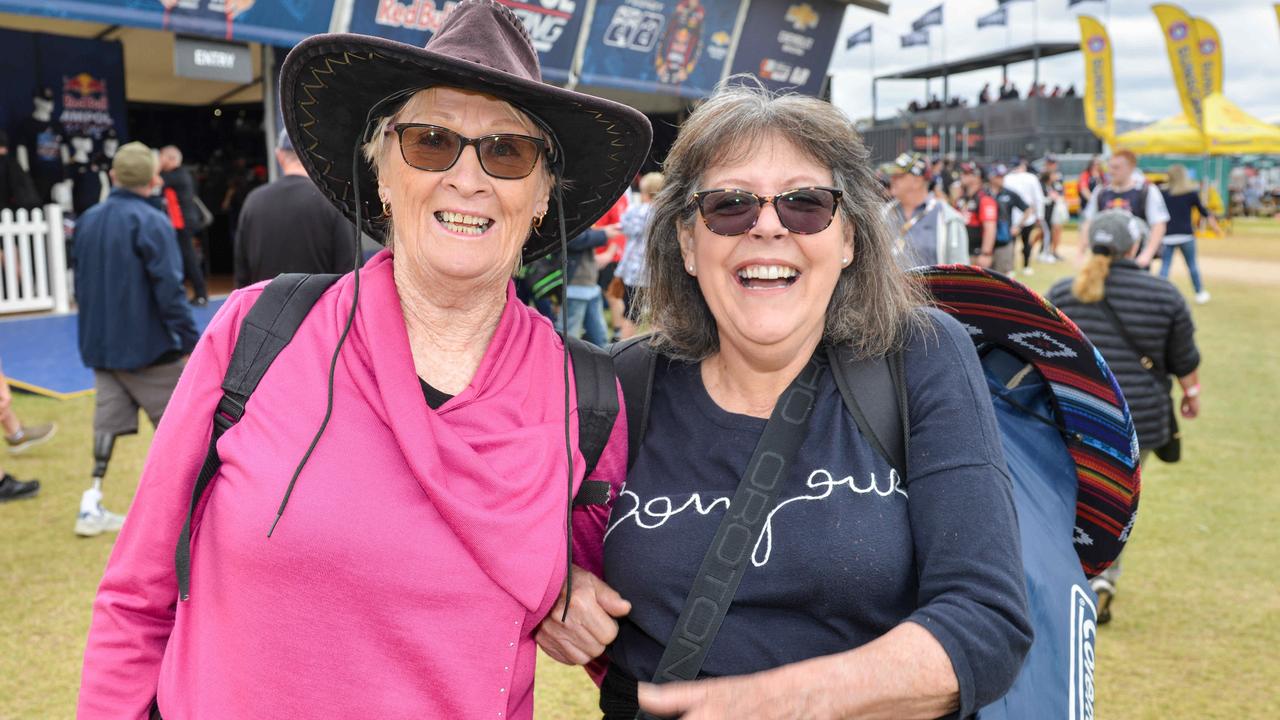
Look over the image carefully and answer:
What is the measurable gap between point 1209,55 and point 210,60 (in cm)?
2794

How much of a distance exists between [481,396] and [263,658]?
566 mm

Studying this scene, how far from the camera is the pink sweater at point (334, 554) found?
1.62 metres

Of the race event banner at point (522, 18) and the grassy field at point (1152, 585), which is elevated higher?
the race event banner at point (522, 18)

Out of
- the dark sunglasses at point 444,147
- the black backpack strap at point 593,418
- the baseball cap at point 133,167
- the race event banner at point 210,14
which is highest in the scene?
the race event banner at point 210,14

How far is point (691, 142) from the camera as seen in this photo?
205 cm

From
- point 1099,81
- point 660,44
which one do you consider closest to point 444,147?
point 660,44

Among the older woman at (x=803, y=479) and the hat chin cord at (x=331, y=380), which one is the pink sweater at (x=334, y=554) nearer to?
the hat chin cord at (x=331, y=380)

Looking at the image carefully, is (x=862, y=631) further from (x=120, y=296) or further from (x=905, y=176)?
(x=905, y=176)

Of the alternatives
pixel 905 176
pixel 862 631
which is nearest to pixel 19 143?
pixel 905 176

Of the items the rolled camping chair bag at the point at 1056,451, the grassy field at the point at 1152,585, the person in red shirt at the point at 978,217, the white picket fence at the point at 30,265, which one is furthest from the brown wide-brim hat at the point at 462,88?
the white picket fence at the point at 30,265

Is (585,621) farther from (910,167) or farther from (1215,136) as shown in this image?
(1215,136)

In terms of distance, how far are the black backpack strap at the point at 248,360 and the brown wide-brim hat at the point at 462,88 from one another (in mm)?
364

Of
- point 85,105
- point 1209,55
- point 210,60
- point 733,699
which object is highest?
point 1209,55

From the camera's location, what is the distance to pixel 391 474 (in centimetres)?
168
